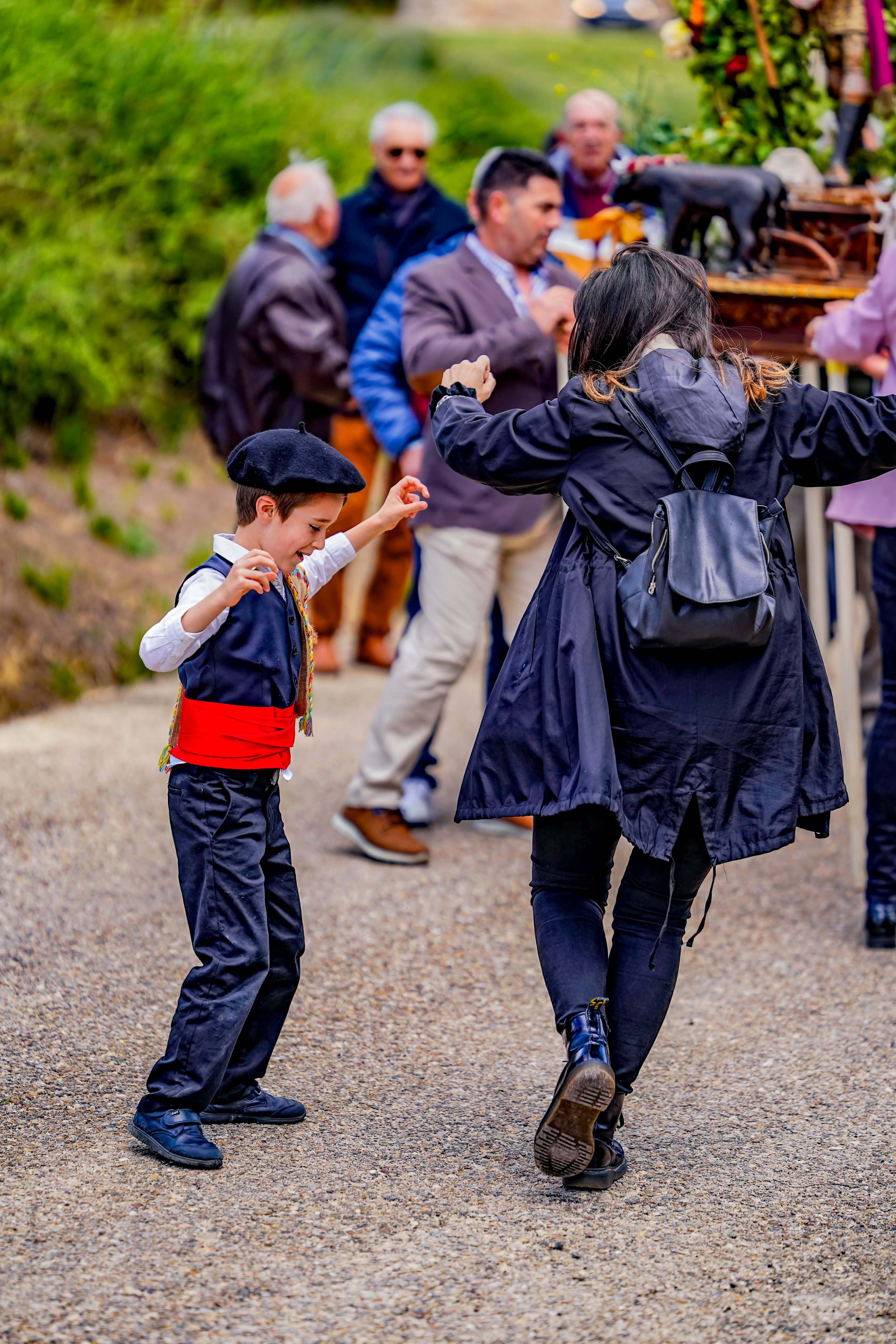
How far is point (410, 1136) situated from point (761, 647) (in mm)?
1199

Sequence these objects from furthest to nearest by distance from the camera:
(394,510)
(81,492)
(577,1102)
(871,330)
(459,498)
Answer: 1. (81,492)
2. (459,498)
3. (871,330)
4. (394,510)
5. (577,1102)

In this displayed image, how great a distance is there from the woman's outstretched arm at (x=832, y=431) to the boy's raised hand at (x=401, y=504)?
2.21 feet

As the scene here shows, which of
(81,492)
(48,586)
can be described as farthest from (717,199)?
(81,492)

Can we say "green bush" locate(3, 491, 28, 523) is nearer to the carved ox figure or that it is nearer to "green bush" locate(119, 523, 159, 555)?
"green bush" locate(119, 523, 159, 555)

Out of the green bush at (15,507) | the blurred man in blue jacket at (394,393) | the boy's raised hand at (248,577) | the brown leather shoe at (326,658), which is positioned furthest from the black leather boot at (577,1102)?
the green bush at (15,507)

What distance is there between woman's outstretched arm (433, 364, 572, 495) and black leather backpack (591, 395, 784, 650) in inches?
5.7

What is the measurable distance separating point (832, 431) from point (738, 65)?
9.63 feet

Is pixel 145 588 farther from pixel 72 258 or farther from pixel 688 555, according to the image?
pixel 688 555

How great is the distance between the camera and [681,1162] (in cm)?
306

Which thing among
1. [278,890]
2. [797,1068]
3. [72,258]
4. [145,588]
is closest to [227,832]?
[278,890]

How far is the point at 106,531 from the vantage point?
28.5 ft

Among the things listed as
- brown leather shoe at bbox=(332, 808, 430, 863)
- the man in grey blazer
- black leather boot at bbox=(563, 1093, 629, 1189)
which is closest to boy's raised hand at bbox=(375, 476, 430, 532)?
black leather boot at bbox=(563, 1093, 629, 1189)

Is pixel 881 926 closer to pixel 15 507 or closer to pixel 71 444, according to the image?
pixel 15 507

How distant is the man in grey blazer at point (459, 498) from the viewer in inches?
190
